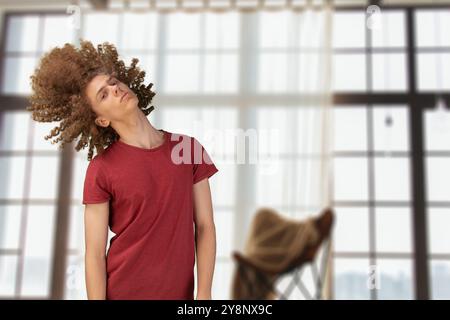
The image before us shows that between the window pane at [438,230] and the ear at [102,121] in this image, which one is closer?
the ear at [102,121]

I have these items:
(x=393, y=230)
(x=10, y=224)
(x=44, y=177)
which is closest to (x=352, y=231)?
(x=393, y=230)

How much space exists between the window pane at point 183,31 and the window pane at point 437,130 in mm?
1220

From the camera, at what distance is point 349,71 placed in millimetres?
2785

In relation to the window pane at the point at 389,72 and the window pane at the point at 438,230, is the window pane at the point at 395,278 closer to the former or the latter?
the window pane at the point at 438,230

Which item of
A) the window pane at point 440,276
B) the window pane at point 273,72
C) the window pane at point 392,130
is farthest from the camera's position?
the window pane at point 273,72

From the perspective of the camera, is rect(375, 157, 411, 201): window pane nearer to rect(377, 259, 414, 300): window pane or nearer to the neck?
rect(377, 259, 414, 300): window pane

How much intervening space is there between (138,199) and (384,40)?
7.68 ft

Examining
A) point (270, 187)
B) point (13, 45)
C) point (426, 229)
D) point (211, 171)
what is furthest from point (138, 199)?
point (13, 45)

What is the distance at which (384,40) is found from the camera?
9.16 feet

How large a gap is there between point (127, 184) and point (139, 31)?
2.18m

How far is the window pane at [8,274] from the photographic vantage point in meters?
2.71

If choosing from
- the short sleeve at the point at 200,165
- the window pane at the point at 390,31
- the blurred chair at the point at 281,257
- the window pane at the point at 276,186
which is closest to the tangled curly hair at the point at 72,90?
the short sleeve at the point at 200,165

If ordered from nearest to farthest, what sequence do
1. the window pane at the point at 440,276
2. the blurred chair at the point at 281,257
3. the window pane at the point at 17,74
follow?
the blurred chair at the point at 281,257 → the window pane at the point at 440,276 → the window pane at the point at 17,74

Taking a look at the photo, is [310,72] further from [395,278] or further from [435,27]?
[395,278]
